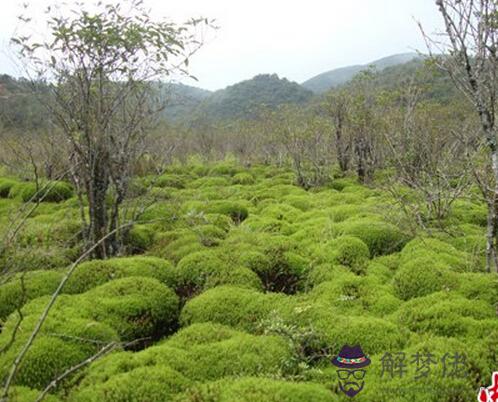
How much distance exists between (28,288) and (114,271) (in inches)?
45.5

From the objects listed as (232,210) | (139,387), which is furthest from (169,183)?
(139,387)

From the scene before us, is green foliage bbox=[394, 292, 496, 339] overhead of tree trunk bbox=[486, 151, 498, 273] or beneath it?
beneath

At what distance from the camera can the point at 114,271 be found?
6.35 metres

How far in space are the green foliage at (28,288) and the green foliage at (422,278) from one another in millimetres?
4849

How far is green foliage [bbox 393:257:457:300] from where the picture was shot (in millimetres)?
5578

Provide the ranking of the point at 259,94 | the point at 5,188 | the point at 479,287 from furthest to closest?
the point at 259,94 < the point at 5,188 < the point at 479,287

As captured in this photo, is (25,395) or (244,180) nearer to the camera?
(25,395)

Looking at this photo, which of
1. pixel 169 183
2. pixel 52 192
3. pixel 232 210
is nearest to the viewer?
pixel 232 210

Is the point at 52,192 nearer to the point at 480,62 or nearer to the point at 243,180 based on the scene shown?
the point at 243,180

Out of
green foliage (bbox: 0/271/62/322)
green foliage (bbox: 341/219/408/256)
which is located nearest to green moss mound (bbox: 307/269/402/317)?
green foliage (bbox: 341/219/408/256)

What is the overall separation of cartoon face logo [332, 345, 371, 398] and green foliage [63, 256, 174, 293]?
3.09 metres

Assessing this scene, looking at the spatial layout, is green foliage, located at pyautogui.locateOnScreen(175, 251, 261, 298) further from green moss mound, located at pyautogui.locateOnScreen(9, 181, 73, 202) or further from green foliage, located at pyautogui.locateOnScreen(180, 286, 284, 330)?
green moss mound, located at pyautogui.locateOnScreen(9, 181, 73, 202)

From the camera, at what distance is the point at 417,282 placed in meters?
5.74

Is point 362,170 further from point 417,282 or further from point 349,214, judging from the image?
point 417,282
